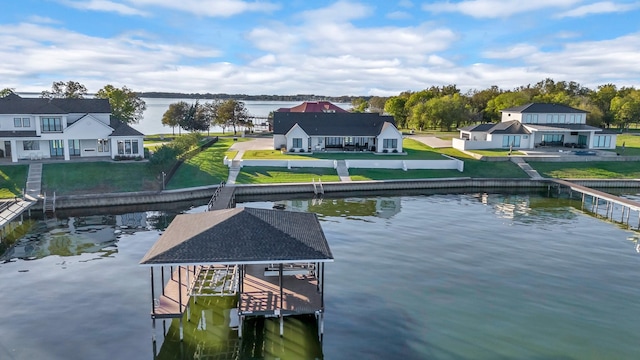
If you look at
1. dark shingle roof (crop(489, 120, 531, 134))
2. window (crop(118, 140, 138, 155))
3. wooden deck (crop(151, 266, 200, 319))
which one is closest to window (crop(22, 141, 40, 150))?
window (crop(118, 140, 138, 155))

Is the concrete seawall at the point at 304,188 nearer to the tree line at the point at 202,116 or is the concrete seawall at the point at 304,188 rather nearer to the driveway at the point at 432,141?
the driveway at the point at 432,141

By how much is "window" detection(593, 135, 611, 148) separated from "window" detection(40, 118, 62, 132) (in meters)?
65.6

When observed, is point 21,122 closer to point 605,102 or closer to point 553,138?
point 553,138

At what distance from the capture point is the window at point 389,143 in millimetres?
60594

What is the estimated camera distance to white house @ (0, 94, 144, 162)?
47906mm

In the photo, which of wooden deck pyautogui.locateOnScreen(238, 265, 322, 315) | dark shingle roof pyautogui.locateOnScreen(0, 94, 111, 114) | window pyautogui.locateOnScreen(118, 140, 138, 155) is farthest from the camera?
window pyautogui.locateOnScreen(118, 140, 138, 155)

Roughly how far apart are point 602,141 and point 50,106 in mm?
67850

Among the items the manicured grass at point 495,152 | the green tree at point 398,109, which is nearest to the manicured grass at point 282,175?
the manicured grass at point 495,152

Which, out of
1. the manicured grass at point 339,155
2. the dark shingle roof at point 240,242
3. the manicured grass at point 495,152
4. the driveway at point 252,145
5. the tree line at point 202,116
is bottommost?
the dark shingle roof at point 240,242

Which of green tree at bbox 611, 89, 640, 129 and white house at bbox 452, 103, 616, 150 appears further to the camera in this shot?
green tree at bbox 611, 89, 640, 129

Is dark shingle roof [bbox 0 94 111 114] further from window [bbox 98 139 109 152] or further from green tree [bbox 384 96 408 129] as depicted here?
green tree [bbox 384 96 408 129]

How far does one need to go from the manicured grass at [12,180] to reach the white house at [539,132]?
1952 inches

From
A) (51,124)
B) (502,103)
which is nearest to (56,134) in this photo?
(51,124)

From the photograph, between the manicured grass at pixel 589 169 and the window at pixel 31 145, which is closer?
the window at pixel 31 145
